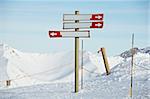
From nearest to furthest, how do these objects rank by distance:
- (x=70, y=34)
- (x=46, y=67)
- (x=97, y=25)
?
(x=97, y=25), (x=70, y=34), (x=46, y=67)

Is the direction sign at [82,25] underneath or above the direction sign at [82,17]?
underneath

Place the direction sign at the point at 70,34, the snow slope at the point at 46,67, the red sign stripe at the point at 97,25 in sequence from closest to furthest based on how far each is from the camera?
the red sign stripe at the point at 97,25 < the direction sign at the point at 70,34 < the snow slope at the point at 46,67

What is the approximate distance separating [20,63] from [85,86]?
7.10m

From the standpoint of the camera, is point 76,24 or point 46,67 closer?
point 76,24

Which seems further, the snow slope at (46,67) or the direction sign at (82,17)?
the snow slope at (46,67)

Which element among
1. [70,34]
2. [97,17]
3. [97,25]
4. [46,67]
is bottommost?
[46,67]

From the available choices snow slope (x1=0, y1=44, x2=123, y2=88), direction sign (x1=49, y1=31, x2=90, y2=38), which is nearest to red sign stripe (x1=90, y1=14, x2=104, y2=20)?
direction sign (x1=49, y1=31, x2=90, y2=38)

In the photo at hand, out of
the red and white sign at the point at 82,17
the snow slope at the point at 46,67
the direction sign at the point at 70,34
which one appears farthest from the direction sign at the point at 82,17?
the snow slope at the point at 46,67

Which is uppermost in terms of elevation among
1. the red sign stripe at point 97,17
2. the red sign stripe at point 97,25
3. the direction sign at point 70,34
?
the red sign stripe at point 97,17

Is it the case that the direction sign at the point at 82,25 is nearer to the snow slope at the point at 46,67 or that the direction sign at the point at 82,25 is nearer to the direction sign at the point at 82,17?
the direction sign at the point at 82,17

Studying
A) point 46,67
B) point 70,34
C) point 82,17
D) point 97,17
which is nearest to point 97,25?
point 97,17

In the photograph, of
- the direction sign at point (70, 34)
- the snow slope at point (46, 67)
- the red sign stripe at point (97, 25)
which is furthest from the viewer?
the snow slope at point (46, 67)

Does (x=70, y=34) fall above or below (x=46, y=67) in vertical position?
above

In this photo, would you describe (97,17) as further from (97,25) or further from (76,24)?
(76,24)
